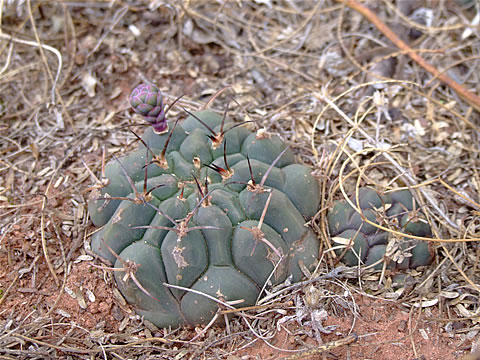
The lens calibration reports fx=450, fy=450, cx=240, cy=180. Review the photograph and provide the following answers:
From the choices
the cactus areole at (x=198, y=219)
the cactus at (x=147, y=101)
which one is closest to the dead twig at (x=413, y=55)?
the cactus areole at (x=198, y=219)

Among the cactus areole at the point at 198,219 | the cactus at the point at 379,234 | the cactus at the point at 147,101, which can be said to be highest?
the cactus at the point at 147,101

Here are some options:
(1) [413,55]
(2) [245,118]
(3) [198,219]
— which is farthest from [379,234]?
(1) [413,55]

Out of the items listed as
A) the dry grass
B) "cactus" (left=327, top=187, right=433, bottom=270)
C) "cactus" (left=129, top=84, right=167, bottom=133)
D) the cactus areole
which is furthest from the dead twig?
"cactus" (left=129, top=84, right=167, bottom=133)

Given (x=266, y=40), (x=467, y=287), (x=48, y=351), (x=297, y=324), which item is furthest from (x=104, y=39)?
(x=467, y=287)

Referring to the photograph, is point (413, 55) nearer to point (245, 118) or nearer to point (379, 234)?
point (245, 118)

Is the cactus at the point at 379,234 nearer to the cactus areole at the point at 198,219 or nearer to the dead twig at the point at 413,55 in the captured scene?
the cactus areole at the point at 198,219

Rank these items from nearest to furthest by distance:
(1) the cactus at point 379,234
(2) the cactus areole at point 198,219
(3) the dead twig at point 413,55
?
(2) the cactus areole at point 198,219 → (1) the cactus at point 379,234 → (3) the dead twig at point 413,55

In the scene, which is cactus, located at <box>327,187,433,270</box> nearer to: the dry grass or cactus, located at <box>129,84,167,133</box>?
the dry grass
